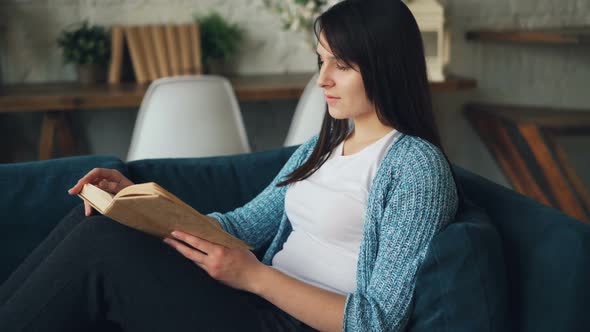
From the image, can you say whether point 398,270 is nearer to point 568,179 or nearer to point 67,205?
point 67,205

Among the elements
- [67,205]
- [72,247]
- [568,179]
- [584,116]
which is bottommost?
[568,179]

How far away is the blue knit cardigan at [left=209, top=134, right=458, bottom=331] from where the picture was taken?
51.3 inches

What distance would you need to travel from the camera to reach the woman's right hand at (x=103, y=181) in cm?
163

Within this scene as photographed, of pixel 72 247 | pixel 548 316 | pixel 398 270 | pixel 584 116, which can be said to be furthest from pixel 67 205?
pixel 584 116

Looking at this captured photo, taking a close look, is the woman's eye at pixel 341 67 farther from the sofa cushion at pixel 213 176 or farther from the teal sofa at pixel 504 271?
the sofa cushion at pixel 213 176

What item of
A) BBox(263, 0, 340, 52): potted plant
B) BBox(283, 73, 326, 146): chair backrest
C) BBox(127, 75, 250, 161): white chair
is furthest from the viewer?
BBox(263, 0, 340, 52): potted plant

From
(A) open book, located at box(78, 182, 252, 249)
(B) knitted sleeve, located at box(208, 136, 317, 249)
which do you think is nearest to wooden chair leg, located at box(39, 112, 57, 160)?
(B) knitted sleeve, located at box(208, 136, 317, 249)

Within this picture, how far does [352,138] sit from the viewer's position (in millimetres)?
1639

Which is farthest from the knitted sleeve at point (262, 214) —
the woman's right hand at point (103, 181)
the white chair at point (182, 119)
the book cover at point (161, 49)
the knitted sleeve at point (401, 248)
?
the book cover at point (161, 49)

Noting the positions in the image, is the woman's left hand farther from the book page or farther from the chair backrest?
the chair backrest

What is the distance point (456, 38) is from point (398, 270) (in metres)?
2.49

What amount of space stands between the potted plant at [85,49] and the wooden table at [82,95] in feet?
0.29

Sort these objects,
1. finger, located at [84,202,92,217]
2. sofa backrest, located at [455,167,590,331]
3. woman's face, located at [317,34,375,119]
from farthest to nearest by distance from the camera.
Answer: finger, located at [84,202,92,217] < woman's face, located at [317,34,375,119] < sofa backrest, located at [455,167,590,331]

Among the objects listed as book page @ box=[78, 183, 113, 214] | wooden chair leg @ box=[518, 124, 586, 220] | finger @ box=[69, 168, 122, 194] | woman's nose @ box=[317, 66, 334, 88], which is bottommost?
wooden chair leg @ box=[518, 124, 586, 220]
